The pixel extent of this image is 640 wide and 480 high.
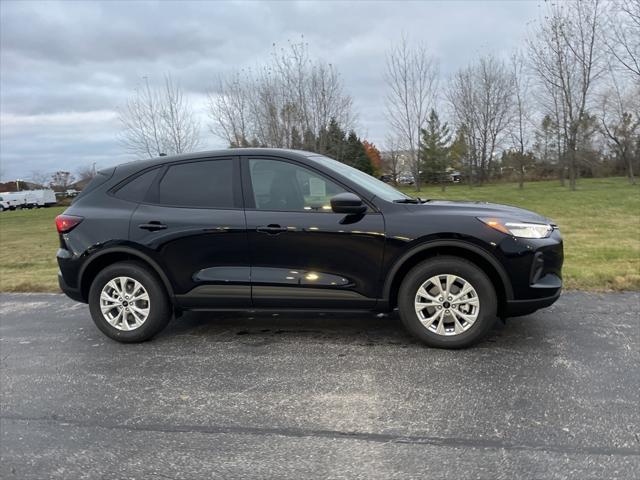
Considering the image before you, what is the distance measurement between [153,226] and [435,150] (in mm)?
45684

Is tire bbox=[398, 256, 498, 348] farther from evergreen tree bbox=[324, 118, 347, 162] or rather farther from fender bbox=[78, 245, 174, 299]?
evergreen tree bbox=[324, 118, 347, 162]

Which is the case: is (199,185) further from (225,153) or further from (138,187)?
(138,187)

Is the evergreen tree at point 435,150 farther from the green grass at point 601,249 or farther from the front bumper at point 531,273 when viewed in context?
the front bumper at point 531,273

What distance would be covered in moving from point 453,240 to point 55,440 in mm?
3113

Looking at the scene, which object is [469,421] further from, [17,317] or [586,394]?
[17,317]

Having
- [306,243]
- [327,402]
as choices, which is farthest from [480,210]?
[327,402]

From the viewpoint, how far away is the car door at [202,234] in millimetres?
4406

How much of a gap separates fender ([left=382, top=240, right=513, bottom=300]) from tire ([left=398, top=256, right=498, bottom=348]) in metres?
0.11

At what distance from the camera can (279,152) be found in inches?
178

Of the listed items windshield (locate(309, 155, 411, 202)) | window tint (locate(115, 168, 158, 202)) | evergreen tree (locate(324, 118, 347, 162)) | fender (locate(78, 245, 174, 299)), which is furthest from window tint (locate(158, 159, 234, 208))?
evergreen tree (locate(324, 118, 347, 162))

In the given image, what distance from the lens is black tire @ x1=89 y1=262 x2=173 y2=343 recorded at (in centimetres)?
457

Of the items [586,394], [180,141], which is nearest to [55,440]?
[586,394]

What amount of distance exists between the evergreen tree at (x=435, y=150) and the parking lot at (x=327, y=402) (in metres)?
41.1

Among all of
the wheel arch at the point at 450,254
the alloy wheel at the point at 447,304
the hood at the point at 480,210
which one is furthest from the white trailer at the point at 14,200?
the alloy wheel at the point at 447,304
